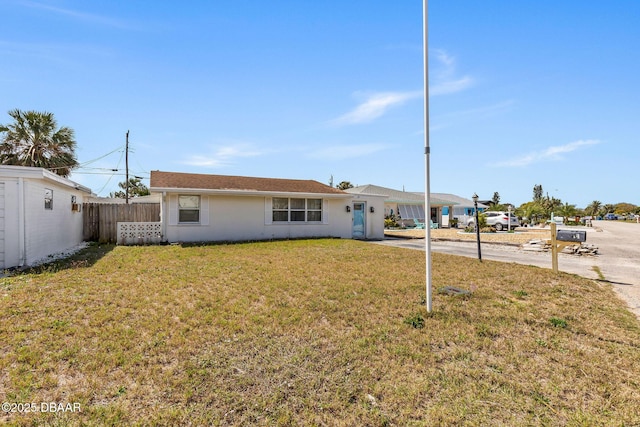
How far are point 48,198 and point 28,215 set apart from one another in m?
1.99

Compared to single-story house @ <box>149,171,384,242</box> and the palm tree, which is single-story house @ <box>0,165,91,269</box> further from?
the palm tree

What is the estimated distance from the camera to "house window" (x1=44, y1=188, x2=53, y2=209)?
1016 centimetres

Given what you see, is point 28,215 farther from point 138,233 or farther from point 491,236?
point 491,236

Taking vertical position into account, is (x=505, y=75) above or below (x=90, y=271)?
above

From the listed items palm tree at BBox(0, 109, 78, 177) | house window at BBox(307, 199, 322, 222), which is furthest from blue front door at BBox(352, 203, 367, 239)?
palm tree at BBox(0, 109, 78, 177)

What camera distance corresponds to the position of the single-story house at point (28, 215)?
8.30 meters

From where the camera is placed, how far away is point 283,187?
56.1 ft

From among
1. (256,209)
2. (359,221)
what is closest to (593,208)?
(359,221)

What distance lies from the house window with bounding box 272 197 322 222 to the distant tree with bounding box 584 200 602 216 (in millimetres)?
83689

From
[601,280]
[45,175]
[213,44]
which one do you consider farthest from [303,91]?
[601,280]

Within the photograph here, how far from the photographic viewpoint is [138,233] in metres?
14.1

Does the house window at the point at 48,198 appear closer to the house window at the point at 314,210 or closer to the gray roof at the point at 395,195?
the house window at the point at 314,210

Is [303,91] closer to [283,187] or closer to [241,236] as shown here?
[283,187]

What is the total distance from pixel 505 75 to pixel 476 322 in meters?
8.83
